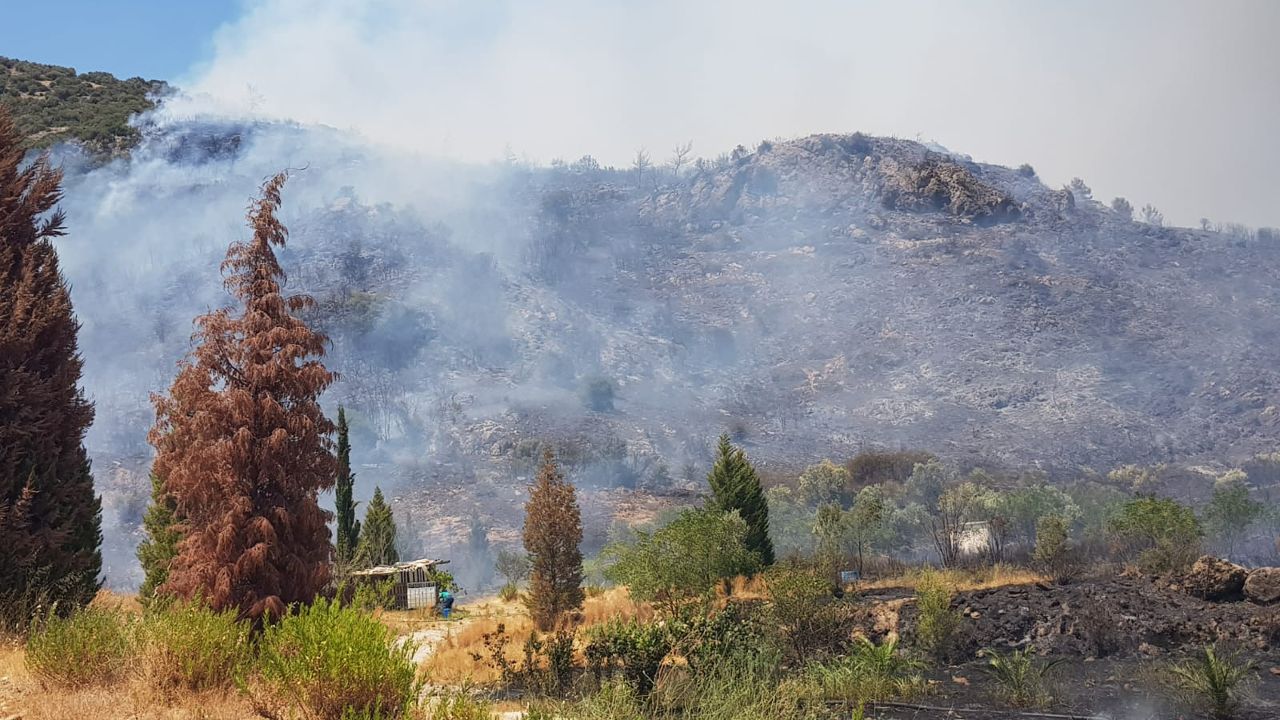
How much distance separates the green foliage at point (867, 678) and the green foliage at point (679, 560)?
425 centimetres

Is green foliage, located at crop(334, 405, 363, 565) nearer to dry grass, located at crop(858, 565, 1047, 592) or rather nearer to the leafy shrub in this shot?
dry grass, located at crop(858, 565, 1047, 592)

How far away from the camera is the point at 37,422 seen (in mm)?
10148

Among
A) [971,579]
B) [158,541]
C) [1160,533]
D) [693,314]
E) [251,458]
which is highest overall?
[693,314]

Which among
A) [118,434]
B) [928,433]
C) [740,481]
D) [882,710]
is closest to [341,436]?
[740,481]

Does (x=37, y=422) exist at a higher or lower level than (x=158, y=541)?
higher

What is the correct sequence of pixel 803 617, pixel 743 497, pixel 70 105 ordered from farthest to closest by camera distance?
pixel 70 105 → pixel 743 497 → pixel 803 617

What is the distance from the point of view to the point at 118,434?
3046 inches

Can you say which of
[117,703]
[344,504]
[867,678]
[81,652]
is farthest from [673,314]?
[117,703]

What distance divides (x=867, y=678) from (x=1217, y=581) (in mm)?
12726

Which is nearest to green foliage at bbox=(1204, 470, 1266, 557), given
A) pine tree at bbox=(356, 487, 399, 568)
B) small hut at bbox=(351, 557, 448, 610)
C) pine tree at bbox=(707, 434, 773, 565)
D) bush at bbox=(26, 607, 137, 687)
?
pine tree at bbox=(707, 434, 773, 565)

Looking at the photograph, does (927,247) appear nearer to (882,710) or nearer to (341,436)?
(341,436)

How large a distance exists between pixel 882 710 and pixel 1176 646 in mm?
9336

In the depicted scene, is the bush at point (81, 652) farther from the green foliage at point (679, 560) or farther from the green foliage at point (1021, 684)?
the green foliage at point (679, 560)

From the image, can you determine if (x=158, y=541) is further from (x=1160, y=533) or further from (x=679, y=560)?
(x=1160, y=533)
